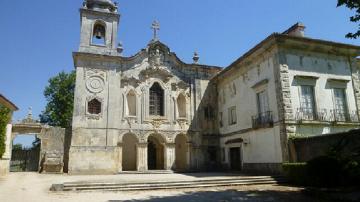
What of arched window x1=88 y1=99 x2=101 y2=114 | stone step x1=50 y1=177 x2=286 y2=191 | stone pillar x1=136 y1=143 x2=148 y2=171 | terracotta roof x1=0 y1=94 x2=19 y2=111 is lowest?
stone step x1=50 y1=177 x2=286 y2=191

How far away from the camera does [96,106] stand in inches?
850

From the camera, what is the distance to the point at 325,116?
16.9 m

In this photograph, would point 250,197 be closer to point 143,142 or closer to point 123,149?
point 143,142

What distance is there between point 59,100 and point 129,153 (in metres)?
16.3

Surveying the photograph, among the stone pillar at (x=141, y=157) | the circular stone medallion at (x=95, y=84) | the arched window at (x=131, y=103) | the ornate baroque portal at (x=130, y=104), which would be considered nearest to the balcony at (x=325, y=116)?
the ornate baroque portal at (x=130, y=104)

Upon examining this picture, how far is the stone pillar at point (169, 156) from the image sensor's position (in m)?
22.5

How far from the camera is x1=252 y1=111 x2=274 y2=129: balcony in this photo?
17148mm

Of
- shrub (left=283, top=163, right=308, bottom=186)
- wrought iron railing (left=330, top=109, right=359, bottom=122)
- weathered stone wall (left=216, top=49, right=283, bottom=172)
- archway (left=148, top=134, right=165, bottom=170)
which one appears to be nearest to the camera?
shrub (left=283, top=163, right=308, bottom=186)

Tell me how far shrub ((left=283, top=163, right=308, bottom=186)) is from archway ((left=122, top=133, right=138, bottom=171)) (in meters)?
12.7

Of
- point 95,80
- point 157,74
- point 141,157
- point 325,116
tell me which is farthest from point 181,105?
point 325,116

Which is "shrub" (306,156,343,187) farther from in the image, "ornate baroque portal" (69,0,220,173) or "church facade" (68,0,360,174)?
"ornate baroque portal" (69,0,220,173)

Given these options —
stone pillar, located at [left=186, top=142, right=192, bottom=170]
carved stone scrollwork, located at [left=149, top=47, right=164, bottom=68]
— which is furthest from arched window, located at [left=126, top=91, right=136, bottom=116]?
stone pillar, located at [left=186, top=142, right=192, bottom=170]

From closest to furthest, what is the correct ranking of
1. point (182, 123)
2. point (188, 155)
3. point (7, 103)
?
point (7, 103) < point (188, 155) < point (182, 123)

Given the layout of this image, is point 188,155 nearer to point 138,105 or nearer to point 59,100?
point 138,105
